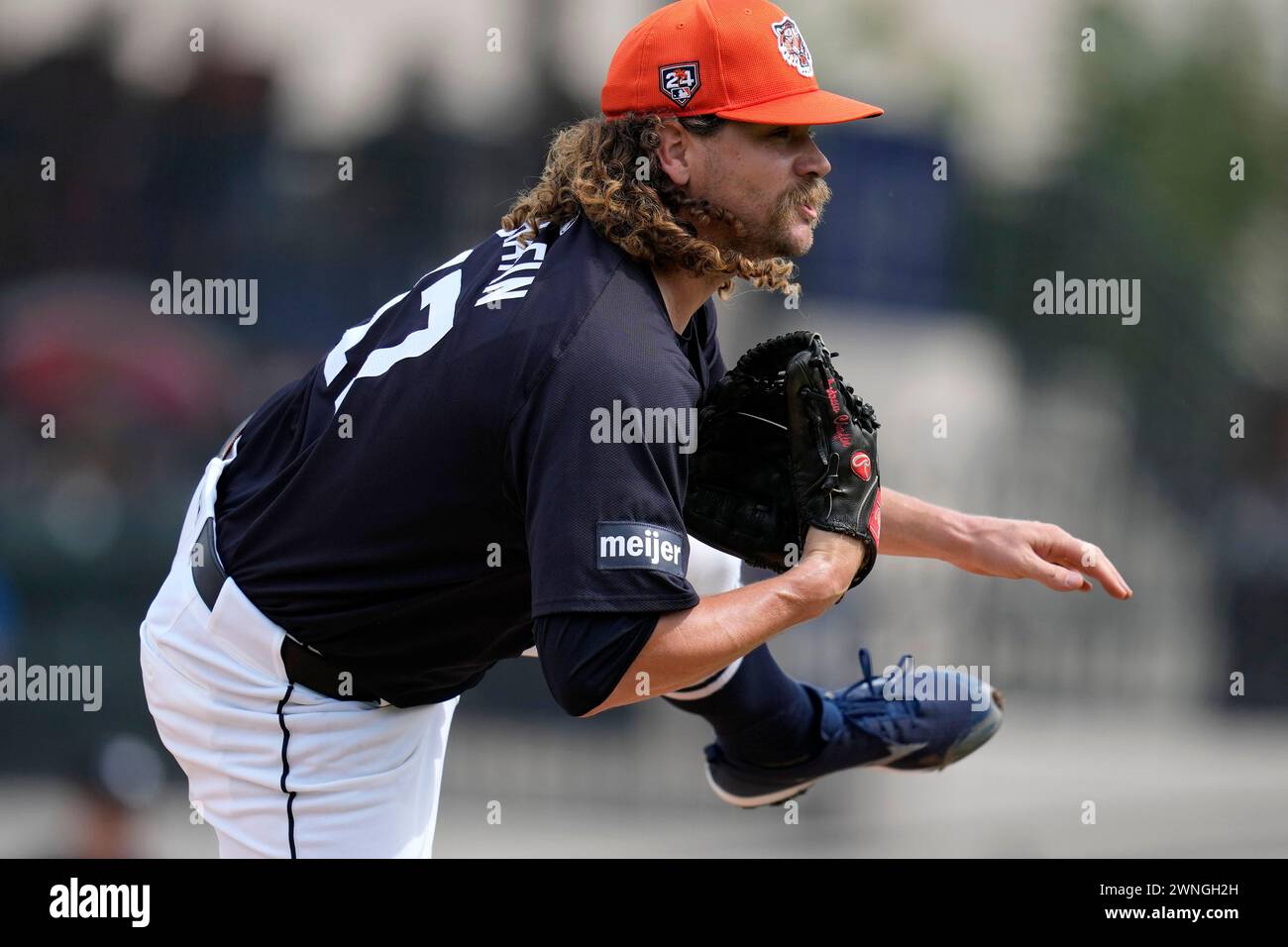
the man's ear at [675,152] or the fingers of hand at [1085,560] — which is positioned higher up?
the man's ear at [675,152]

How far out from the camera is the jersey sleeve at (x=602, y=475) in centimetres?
248

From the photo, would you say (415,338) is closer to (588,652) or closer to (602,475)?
(602,475)

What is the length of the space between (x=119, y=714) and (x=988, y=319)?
5.58 meters

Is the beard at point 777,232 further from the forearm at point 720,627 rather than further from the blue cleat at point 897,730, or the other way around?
the blue cleat at point 897,730

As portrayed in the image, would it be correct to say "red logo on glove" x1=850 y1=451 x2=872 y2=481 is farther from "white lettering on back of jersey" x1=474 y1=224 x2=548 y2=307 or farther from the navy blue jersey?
"white lettering on back of jersey" x1=474 y1=224 x2=548 y2=307

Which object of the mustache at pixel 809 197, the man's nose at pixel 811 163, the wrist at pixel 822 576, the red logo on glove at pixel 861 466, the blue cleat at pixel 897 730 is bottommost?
the blue cleat at pixel 897 730

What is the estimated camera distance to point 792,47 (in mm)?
3014

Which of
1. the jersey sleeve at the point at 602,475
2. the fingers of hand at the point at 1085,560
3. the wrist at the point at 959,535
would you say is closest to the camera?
the jersey sleeve at the point at 602,475

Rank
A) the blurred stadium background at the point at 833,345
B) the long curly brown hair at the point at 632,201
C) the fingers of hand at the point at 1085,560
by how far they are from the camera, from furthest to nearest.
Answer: the blurred stadium background at the point at 833,345 → the fingers of hand at the point at 1085,560 → the long curly brown hair at the point at 632,201

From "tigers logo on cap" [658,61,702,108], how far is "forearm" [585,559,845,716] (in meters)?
0.94

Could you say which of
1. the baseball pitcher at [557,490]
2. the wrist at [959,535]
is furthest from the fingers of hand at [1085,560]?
the wrist at [959,535]

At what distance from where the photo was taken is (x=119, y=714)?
6789mm

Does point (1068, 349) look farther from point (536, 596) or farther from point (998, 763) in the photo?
point (536, 596)
